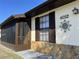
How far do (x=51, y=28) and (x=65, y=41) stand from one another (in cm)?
164

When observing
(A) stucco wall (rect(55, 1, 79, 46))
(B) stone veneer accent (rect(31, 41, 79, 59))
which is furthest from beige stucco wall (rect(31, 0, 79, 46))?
(B) stone veneer accent (rect(31, 41, 79, 59))

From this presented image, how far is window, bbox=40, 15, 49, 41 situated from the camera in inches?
363

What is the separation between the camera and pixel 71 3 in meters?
6.88

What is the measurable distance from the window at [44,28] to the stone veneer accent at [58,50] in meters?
0.47

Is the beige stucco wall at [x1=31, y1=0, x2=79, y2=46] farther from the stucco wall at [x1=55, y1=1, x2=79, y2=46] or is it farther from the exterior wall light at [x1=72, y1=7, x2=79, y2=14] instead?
the exterior wall light at [x1=72, y1=7, x2=79, y2=14]

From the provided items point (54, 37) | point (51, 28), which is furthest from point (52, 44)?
point (51, 28)

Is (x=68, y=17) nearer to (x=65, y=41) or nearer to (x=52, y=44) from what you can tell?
(x=65, y=41)

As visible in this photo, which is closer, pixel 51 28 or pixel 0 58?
pixel 0 58

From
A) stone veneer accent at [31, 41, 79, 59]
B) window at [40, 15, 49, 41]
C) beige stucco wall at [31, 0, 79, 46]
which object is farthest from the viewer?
window at [40, 15, 49, 41]

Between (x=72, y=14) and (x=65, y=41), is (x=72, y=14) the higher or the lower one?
the higher one

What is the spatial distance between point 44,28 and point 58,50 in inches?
98.3

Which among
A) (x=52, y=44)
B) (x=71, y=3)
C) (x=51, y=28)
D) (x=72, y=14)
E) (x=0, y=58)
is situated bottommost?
(x=0, y=58)

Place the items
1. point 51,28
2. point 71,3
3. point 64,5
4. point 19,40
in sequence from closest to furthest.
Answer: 1. point 71,3
2. point 64,5
3. point 51,28
4. point 19,40

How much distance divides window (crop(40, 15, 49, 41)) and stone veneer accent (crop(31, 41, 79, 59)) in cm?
47
